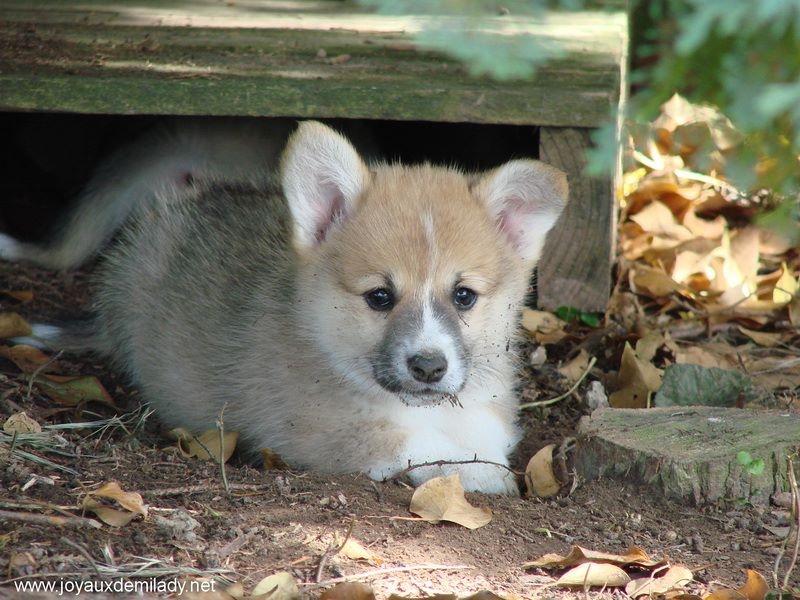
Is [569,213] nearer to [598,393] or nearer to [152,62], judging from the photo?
[598,393]

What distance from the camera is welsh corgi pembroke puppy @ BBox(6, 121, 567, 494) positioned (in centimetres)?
329

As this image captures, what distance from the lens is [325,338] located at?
3457 millimetres

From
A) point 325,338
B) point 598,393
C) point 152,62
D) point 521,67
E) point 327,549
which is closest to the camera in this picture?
point 521,67

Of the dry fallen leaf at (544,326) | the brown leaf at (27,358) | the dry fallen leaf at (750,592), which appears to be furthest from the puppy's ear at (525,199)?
the brown leaf at (27,358)

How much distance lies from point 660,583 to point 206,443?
64.3 inches

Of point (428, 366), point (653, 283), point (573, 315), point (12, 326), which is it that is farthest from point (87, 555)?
point (653, 283)

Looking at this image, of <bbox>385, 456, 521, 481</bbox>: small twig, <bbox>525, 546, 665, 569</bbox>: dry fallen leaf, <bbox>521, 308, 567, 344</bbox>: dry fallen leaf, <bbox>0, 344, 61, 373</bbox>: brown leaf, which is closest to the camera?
<bbox>525, 546, 665, 569</bbox>: dry fallen leaf

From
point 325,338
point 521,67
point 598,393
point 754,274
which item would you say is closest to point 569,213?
point 598,393

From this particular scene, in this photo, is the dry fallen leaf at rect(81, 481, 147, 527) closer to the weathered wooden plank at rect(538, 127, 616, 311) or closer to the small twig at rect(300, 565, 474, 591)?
the small twig at rect(300, 565, 474, 591)

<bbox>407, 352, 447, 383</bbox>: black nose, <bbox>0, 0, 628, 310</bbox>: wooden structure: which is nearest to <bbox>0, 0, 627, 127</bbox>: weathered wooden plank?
<bbox>0, 0, 628, 310</bbox>: wooden structure

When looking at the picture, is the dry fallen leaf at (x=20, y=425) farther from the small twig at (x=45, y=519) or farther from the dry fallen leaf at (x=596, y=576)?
the dry fallen leaf at (x=596, y=576)

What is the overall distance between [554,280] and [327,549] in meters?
2.15

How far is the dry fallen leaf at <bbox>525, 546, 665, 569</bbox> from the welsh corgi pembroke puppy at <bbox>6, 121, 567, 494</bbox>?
602mm

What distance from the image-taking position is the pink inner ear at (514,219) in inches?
141
